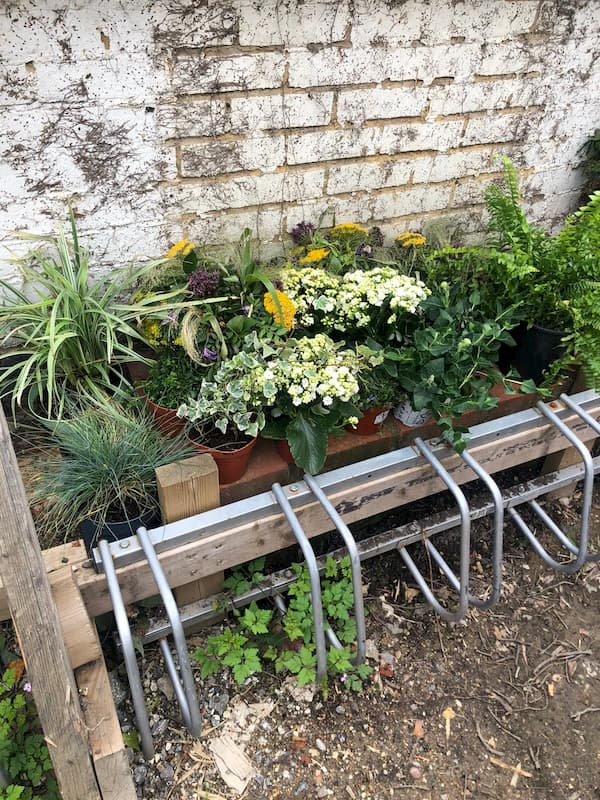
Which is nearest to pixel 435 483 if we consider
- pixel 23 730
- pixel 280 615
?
pixel 280 615

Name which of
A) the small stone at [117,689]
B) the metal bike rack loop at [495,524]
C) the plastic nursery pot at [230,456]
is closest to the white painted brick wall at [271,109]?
the plastic nursery pot at [230,456]

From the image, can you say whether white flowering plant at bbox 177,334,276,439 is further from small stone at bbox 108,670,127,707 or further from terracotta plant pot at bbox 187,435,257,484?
small stone at bbox 108,670,127,707

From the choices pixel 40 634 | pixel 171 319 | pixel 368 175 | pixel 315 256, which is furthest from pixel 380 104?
pixel 40 634

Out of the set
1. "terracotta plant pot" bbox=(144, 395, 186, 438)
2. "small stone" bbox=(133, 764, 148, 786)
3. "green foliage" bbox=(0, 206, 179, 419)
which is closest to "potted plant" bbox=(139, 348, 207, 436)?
"terracotta plant pot" bbox=(144, 395, 186, 438)

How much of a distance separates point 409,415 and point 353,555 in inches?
22.3

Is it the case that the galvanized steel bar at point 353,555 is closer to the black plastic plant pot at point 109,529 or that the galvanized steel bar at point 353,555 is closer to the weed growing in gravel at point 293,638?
the weed growing in gravel at point 293,638

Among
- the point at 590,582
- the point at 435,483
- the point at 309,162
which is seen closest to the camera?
the point at 435,483

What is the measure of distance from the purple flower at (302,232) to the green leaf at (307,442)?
0.93 m

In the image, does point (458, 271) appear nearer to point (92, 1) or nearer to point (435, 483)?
point (435, 483)

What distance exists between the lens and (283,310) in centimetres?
181

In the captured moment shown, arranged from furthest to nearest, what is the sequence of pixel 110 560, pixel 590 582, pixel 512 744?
pixel 590 582 → pixel 512 744 → pixel 110 560

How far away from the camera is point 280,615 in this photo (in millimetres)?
2186

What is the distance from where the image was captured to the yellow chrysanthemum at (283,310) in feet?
5.94

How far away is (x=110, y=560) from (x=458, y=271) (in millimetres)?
1706
